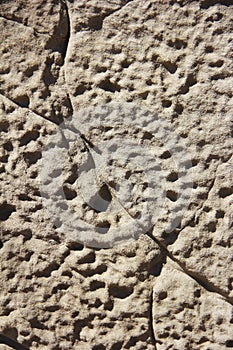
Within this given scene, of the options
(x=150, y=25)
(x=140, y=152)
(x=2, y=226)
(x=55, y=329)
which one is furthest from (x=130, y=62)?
(x=55, y=329)

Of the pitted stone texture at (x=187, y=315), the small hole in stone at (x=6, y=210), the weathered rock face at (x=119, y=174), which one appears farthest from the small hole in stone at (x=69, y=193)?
the pitted stone texture at (x=187, y=315)

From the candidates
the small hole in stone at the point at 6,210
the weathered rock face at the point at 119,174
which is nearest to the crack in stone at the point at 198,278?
the weathered rock face at the point at 119,174

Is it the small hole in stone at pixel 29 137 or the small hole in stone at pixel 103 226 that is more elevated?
the small hole in stone at pixel 29 137

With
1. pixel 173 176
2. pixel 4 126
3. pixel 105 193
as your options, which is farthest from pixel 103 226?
pixel 4 126

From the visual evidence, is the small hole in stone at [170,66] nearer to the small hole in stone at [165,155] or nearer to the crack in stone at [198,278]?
the small hole in stone at [165,155]

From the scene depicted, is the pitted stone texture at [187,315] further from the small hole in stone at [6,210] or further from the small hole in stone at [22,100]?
the small hole in stone at [22,100]

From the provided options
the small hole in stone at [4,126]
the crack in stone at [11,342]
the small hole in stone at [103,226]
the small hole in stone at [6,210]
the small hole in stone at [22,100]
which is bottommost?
the crack in stone at [11,342]

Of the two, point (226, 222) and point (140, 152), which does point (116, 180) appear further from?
point (226, 222)

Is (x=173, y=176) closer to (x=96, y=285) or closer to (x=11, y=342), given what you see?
(x=96, y=285)

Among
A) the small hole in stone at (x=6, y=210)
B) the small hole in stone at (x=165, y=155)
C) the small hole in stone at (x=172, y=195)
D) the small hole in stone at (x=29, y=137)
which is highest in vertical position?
the small hole in stone at (x=29, y=137)
